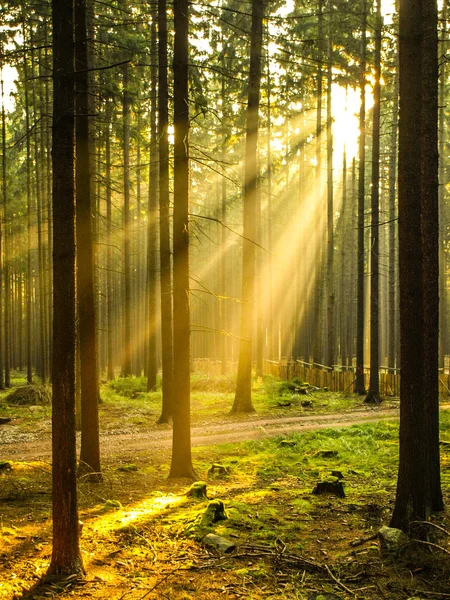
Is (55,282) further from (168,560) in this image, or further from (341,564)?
(341,564)

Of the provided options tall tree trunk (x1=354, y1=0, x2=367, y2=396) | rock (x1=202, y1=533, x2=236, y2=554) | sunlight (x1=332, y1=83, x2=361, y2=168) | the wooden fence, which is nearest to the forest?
rock (x1=202, y1=533, x2=236, y2=554)

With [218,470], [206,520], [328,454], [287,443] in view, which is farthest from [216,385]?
[206,520]

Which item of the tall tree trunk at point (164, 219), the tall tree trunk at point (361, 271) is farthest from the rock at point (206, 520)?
the tall tree trunk at point (361, 271)

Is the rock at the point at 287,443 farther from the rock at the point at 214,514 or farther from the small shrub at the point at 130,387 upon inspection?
the small shrub at the point at 130,387

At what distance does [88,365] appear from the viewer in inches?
377

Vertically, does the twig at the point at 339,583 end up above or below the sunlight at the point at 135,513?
above

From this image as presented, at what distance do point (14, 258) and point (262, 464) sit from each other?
24.6m

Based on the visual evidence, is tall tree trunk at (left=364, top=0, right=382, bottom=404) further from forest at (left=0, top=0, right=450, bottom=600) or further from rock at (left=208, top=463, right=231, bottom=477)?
rock at (left=208, top=463, right=231, bottom=477)

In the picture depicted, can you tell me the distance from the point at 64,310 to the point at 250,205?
11.7m

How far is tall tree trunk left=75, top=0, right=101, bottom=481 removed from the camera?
A: 941 centimetres

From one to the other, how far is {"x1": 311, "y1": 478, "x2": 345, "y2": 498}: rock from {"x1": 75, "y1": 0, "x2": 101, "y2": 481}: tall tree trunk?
384 cm

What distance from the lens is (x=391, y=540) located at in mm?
6094

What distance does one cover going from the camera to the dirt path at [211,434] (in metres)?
12.2

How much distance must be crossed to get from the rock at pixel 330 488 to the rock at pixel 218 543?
277cm
